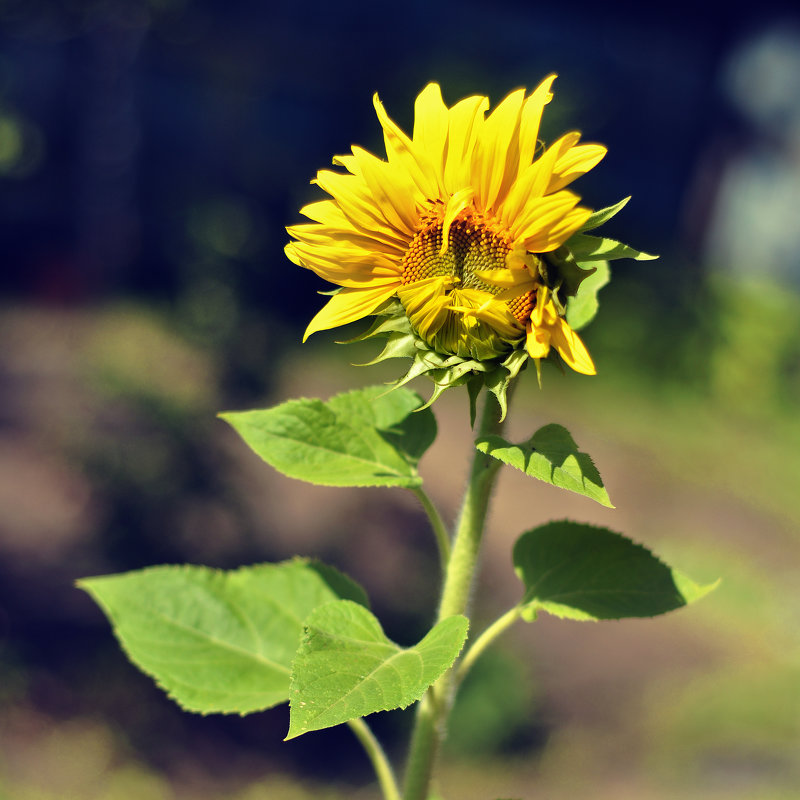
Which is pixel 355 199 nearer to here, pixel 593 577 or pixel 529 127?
pixel 529 127

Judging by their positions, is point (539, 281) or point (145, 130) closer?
point (539, 281)

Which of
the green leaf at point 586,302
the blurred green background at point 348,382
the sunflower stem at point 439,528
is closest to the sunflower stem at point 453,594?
the sunflower stem at point 439,528

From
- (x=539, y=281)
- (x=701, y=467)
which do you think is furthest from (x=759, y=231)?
(x=539, y=281)

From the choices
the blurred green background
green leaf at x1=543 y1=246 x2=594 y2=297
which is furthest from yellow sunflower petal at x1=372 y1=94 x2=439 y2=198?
the blurred green background

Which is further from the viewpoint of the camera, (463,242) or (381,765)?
(381,765)

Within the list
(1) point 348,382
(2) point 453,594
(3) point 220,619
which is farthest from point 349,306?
(1) point 348,382

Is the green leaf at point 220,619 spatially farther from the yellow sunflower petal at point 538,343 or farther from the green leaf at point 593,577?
the yellow sunflower petal at point 538,343

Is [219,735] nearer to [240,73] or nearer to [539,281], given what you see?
[539,281]
